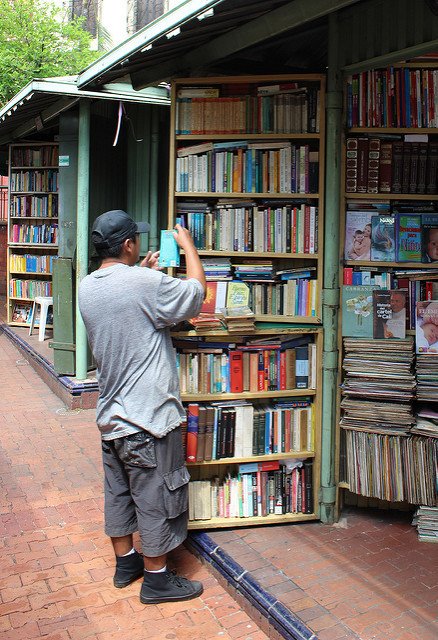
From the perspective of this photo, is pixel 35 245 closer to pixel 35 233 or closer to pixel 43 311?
pixel 35 233

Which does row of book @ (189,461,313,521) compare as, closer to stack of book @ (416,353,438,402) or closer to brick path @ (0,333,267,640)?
brick path @ (0,333,267,640)

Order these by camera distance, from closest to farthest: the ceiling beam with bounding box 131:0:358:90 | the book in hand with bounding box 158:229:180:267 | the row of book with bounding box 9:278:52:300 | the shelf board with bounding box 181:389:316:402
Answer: the ceiling beam with bounding box 131:0:358:90, the book in hand with bounding box 158:229:180:267, the shelf board with bounding box 181:389:316:402, the row of book with bounding box 9:278:52:300

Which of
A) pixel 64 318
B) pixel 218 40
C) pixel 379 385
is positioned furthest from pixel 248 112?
pixel 64 318

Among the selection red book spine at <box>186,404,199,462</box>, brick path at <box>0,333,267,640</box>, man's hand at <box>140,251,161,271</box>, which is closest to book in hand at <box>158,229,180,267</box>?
man's hand at <box>140,251,161,271</box>

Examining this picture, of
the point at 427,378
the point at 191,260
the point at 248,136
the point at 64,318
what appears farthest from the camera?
the point at 64,318

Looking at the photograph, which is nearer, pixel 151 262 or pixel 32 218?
pixel 151 262

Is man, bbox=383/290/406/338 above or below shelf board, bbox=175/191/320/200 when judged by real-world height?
below

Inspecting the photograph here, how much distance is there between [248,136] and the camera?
3926 mm

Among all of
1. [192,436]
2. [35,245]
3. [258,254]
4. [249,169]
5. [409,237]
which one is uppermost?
[35,245]

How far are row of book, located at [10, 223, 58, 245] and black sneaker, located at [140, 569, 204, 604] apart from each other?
7.83 m

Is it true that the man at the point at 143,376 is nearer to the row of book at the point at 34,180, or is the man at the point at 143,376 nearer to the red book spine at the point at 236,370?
the red book spine at the point at 236,370

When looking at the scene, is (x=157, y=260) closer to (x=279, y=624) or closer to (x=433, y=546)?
(x=279, y=624)

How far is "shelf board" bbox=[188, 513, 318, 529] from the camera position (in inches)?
153

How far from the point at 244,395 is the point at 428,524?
1284 millimetres
